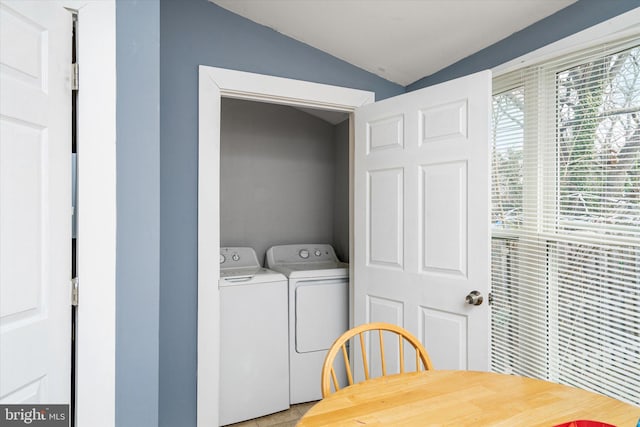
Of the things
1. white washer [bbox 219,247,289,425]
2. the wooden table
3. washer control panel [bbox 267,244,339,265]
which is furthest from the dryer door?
the wooden table

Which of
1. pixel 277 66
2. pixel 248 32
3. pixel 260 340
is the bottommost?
pixel 260 340

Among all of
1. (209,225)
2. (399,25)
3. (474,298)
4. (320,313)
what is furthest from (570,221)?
(209,225)

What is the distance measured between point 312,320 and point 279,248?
0.86 metres

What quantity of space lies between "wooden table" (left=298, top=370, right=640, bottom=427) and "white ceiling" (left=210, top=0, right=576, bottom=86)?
165 centimetres

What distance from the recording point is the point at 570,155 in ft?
5.84

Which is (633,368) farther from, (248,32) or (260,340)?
(248,32)

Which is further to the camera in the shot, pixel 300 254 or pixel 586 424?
pixel 300 254

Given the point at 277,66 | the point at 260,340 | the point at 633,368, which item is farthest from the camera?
the point at 260,340

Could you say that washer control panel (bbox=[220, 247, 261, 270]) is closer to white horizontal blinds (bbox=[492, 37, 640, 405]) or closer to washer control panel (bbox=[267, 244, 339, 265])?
washer control panel (bbox=[267, 244, 339, 265])
